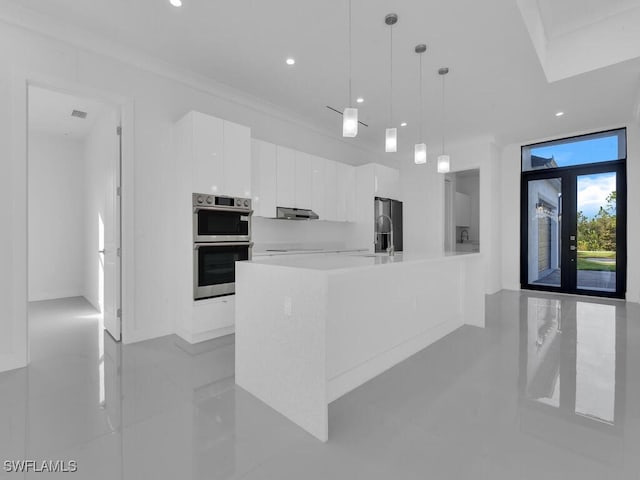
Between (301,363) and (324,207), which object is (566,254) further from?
(301,363)

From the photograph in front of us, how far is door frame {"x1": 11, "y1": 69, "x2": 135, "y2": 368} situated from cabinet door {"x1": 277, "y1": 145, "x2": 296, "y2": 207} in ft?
5.87

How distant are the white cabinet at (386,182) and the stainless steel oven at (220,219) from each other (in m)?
2.63

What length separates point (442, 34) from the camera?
2.89m

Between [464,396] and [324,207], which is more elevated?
[324,207]

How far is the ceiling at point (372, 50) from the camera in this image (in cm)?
262

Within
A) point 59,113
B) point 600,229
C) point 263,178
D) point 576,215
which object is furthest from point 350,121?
point 600,229

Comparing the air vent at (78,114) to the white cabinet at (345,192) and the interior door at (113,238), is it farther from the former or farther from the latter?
the white cabinet at (345,192)

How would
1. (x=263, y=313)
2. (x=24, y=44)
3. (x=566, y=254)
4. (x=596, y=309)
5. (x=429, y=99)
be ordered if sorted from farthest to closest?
(x=566, y=254)
(x=596, y=309)
(x=429, y=99)
(x=24, y=44)
(x=263, y=313)

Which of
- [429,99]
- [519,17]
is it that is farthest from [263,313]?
[429,99]

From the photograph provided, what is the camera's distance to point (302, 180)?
15.4 feet

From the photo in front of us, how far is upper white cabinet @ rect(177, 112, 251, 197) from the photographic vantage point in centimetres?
320

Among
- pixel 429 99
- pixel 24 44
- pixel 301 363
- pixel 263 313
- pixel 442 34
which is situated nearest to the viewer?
pixel 301 363

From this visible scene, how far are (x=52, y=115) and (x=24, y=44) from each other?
2.30 meters

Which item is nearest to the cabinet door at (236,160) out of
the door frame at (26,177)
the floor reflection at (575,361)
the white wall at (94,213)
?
the door frame at (26,177)
